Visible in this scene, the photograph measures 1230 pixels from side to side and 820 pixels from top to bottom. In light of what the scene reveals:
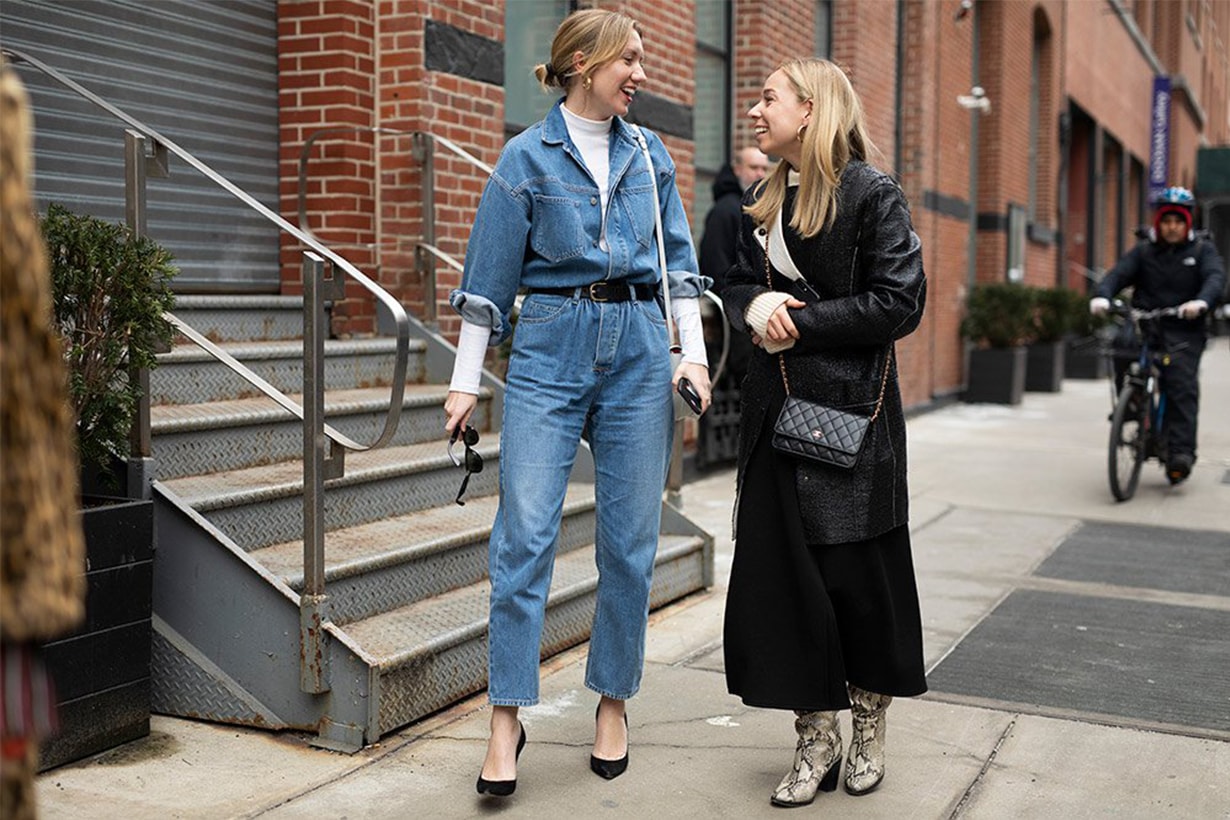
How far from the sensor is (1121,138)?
28.7m

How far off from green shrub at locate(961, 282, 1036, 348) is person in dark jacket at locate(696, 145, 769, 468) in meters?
6.99

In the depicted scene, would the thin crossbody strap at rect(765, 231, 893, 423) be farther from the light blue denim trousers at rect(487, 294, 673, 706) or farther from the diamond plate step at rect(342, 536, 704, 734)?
the diamond plate step at rect(342, 536, 704, 734)

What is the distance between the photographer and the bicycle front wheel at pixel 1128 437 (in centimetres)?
873

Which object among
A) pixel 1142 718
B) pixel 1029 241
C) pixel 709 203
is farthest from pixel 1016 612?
pixel 1029 241

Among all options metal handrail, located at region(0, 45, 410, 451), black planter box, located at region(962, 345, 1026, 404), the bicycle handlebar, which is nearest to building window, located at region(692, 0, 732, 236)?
the bicycle handlebar

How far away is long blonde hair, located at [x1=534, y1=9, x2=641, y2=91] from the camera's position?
12.0ft

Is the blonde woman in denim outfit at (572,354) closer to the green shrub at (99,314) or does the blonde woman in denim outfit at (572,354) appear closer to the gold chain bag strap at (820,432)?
the gold chain bag strap at (820,432)

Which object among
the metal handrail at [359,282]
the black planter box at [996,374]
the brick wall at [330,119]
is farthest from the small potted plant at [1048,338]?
the metal handrail at [359,282]

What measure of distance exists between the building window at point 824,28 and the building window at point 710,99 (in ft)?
6.03

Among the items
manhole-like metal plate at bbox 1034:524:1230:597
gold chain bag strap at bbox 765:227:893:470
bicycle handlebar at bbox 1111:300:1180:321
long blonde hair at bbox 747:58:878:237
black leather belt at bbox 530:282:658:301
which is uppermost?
long blonde hair at bbox 747:58:878:237

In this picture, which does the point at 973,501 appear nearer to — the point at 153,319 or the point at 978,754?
the point at 978,754

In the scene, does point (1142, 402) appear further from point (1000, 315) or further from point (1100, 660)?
point (1000, 315)

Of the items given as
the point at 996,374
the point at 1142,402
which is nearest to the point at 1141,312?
the point at 1142,402

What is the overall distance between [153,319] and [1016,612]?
12.1ft
